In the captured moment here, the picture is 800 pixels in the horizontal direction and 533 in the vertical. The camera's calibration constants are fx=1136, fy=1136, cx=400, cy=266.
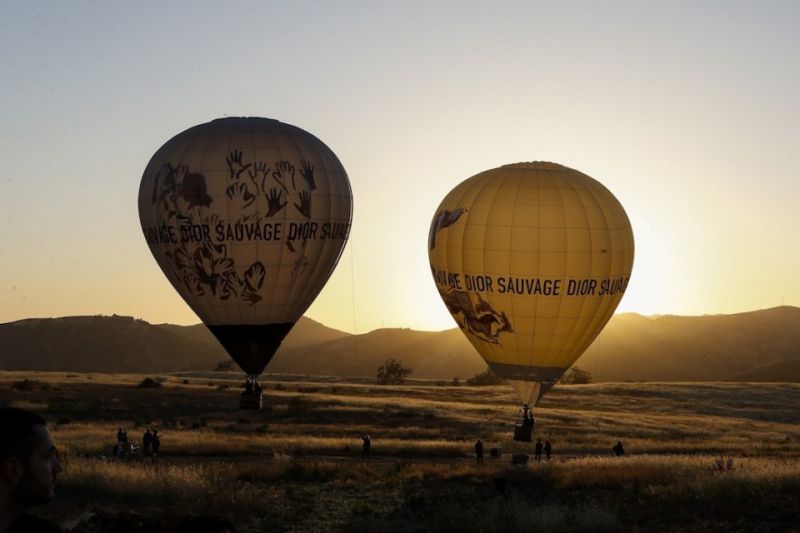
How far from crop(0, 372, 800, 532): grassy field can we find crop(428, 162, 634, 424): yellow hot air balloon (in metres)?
4.48

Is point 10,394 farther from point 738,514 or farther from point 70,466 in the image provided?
point 738,514

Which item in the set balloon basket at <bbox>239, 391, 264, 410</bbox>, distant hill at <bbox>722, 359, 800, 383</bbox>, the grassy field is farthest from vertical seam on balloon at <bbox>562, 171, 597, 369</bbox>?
distant hill at <bbox>722, 359, 800, 383</bbox>

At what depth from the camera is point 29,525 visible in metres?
4.27

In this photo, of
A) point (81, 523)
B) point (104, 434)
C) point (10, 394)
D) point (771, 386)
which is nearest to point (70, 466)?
point (104, 434)

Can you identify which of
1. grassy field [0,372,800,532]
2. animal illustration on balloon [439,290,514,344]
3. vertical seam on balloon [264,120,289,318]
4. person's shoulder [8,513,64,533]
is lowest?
grassy field [0,372,800,532]

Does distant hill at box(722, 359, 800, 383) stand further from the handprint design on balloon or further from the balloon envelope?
the handprint design on balloon

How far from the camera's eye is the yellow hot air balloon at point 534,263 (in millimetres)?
42312

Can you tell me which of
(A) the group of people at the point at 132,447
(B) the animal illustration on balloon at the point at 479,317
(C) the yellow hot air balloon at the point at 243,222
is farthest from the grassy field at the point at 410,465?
Result: (C) the yellow hot air balloon at the point at 243,222

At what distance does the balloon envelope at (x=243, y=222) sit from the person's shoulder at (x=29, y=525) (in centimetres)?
4111

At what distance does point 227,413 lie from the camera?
62062 millimetres

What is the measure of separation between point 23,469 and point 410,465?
3406 cm

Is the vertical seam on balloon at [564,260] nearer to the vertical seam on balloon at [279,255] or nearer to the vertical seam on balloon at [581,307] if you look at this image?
the vertical seam on balloon at [581,307]

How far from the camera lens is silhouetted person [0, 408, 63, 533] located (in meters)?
4.21

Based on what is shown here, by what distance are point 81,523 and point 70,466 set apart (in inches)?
929
